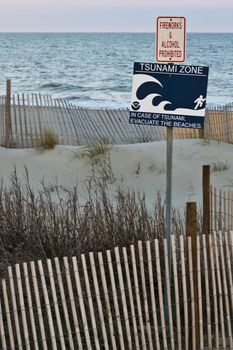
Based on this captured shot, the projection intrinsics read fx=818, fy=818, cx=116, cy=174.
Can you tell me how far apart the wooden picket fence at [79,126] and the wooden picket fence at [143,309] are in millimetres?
8229

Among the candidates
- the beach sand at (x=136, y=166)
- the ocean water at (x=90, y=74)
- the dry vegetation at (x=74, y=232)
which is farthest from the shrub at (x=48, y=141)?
the ocean water at (x=90, y=74)

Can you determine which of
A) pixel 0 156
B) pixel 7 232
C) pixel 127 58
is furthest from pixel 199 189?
pixel 127 58

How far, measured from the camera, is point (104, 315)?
19.3 ft

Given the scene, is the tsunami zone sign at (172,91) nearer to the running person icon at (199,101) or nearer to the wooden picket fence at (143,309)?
the running person icon at (199,101)

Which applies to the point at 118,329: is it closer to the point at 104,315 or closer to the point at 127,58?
the point at 104,315

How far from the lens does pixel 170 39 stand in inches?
232

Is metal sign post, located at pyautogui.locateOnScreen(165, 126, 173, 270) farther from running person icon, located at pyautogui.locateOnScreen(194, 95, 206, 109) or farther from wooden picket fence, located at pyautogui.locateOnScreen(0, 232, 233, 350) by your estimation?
running person icon, located at pyautogui.locateOnScreen(194, 95, 206, 109)

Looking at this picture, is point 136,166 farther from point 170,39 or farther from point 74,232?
point 170,39

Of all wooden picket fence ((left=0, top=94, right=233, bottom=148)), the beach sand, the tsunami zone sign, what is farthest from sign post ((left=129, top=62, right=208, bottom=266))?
wooden picket fence ((left=0, top=94, right=233, bottom=148))

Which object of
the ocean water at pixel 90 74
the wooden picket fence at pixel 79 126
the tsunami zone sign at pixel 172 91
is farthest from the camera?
the ocean water at pixel 90 74

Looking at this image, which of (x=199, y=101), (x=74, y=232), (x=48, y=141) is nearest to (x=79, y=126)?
(x=48, y=141)

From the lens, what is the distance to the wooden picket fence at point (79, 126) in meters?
14.1

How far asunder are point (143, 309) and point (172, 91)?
1.59 meters

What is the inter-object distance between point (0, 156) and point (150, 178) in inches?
Answer: 99.3
